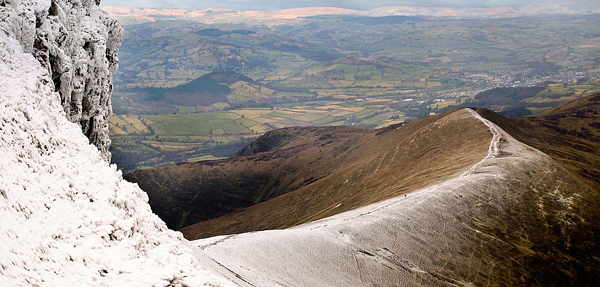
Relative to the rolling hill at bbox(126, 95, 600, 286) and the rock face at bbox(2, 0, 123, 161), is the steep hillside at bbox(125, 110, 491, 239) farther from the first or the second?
the rock face at bbox(2, 0, 123, 161)

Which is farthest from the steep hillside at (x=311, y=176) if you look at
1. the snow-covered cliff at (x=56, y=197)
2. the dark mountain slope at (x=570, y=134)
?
the snow-covered cliff at (x=56, y=197)

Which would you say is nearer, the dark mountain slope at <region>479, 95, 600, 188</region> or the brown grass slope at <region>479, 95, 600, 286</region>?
the brown grass slope at <region>479, 95, 600, 286</region>

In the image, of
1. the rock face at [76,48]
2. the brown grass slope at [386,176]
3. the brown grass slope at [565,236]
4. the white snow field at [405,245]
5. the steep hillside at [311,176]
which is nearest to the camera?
the rock face at [76,48]

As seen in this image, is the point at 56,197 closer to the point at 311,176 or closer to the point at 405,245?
the point at 405,245

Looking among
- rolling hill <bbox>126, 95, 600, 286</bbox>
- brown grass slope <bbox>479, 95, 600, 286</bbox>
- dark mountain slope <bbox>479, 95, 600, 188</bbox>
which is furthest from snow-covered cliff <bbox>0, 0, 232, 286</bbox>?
dark mountain slope <bbox>479, 95, 600, 188</bbox>

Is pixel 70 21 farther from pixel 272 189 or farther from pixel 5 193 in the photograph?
pixel 272 189

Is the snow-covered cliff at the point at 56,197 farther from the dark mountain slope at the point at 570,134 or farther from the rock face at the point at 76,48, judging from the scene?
the dark mountain slope at the point at 570,134

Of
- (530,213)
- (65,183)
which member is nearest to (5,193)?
(65,183)

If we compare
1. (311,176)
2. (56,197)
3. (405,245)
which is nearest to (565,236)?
(405,245)
